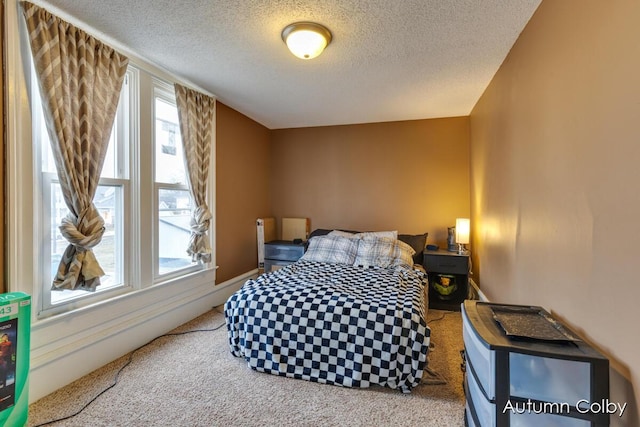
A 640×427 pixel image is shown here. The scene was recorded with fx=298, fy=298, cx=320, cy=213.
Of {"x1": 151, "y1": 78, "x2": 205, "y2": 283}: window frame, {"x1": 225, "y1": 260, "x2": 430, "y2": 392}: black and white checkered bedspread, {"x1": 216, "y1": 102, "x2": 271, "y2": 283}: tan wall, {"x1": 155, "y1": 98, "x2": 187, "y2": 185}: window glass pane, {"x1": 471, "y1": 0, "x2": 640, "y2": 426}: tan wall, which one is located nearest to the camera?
{"x1": 471, "y1": 0, "x2": 640, "y2": 426}: tan wall

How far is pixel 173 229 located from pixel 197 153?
2.66 feet

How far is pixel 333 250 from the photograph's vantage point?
348 cm

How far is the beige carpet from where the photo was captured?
167 centimetres

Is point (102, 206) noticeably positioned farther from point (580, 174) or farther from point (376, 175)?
point (376, 175)

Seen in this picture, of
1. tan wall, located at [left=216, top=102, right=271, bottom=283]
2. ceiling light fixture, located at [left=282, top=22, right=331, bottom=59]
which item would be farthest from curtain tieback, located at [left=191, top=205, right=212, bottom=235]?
ceiling light fixture, located at [left=282, top=22, right=331, bottom=59]

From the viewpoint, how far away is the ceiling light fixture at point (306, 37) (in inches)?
77.7

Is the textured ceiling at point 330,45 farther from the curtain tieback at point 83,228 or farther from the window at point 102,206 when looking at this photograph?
the curtain tieback at point 83,228

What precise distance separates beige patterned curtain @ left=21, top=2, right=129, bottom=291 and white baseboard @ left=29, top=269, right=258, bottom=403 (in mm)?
326

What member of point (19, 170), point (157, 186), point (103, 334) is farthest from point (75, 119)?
point (103, 334)

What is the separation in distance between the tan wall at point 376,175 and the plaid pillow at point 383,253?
84 cm

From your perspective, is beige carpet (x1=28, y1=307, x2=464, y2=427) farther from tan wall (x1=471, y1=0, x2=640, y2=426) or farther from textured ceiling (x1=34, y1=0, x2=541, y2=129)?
textured ceiling (x1=34, y1=0, x2=541, y2=129)

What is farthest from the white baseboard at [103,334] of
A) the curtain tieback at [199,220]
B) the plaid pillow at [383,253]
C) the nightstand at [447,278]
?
the nightstand at [447,278]

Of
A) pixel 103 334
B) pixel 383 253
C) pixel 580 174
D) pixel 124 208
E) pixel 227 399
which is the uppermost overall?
pixel 580 174

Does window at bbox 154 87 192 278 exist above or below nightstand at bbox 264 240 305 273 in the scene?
above
